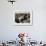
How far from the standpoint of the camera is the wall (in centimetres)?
461

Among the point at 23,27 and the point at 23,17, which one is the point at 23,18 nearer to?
the point at 23,17

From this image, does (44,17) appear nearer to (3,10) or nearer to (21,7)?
(21,7)

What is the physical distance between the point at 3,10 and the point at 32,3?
40.9 inches

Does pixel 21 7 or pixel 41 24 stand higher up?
pixel 21 7

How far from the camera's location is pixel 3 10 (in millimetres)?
4734

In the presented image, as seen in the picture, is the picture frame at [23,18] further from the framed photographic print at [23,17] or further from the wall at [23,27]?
the wall at [23,27]

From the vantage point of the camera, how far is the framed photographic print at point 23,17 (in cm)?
465

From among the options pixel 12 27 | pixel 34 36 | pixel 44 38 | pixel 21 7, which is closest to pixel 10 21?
pixel 12 27

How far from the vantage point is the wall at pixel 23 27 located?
4.61 meters

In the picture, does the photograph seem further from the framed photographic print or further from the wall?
the wall

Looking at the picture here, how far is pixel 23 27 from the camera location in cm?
467

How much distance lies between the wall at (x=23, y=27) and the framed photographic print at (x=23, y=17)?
0.13 metres

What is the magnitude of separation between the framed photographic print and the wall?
4.9 inches

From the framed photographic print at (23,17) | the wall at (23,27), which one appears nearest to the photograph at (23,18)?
the framed photographic print at (23,17)
